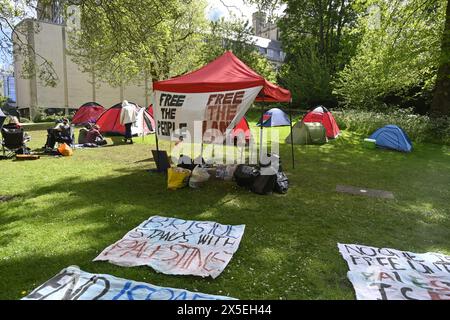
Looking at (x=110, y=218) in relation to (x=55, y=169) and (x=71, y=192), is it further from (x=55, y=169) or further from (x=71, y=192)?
(x=55, y=169)

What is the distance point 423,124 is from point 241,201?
40.2 ft

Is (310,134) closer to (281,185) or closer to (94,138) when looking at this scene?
(281,185)

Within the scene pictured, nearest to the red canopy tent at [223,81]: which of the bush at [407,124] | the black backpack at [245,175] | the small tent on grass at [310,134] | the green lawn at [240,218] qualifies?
the black backpack at [245,175]

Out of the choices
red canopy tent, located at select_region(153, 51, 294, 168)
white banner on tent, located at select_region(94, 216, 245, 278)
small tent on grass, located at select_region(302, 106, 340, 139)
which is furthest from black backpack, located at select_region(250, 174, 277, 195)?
small tent on grass, located at select_region(302, 106, 340, 139)

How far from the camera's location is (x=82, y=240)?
4.23 meters

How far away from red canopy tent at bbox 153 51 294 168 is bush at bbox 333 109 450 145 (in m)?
9.71

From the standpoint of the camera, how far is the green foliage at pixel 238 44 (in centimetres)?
2848

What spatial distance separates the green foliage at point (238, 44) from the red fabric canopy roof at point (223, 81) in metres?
21.4

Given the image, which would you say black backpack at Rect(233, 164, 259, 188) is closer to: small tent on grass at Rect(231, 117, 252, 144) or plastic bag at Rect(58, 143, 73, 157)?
small tent on grass at Rect(231, 117, 252, 144)

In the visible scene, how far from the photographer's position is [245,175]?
6781mm

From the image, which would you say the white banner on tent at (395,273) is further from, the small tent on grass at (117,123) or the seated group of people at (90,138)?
the small tent on grass at (117,123)

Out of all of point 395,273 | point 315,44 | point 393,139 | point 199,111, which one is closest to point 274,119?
point 393,139

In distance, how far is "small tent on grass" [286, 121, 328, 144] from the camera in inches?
523
